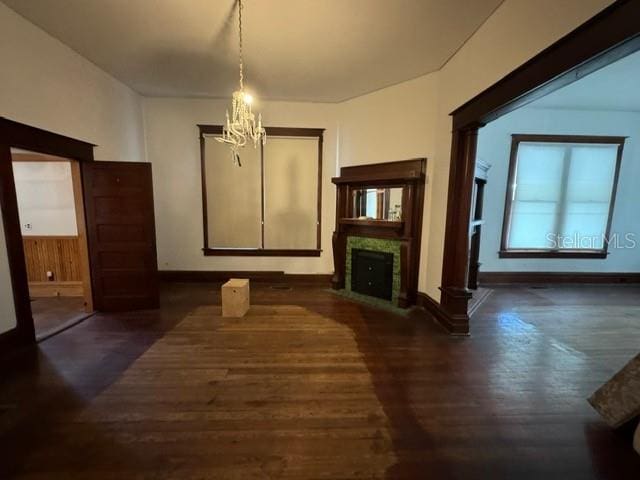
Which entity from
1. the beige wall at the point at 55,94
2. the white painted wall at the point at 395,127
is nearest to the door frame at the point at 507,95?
the white painted wall at the point at 395,127

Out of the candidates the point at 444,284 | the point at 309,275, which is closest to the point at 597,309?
the point at 444,284

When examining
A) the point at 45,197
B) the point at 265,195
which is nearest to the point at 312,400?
the point at 265,195

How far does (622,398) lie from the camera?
1.85 m

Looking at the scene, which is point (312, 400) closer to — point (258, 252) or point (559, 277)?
point (258, 252)

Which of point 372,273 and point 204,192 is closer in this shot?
point 372,273

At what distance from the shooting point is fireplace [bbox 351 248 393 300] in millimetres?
4238

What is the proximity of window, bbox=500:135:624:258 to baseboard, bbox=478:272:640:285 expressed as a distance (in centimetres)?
35

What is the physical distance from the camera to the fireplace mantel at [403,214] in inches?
155

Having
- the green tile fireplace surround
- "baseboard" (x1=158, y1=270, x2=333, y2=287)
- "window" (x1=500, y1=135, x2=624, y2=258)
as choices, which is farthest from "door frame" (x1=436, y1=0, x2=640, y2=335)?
"window" (x1=500, y1=135, x2=624, y2=258)

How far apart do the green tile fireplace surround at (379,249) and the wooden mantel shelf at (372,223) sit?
229 mm

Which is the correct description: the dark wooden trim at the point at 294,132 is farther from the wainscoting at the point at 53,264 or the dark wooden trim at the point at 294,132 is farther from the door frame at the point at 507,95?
the wainscoting at the point at 53,264

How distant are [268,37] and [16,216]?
10.5 ft

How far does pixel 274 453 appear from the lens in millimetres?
1685

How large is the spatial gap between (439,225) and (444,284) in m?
0.78
